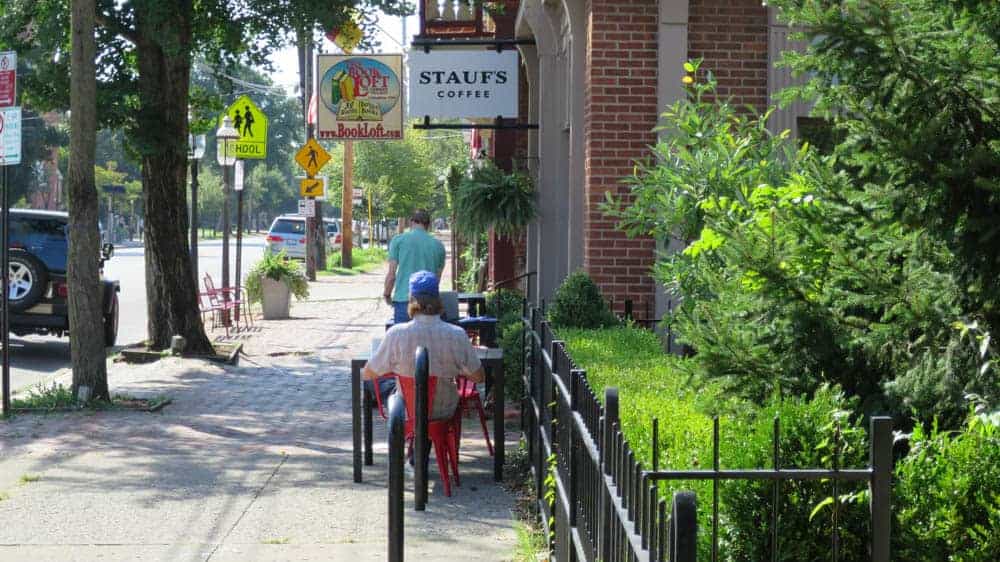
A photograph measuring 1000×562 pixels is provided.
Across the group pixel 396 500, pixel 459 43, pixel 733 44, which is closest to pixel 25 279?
pixel 459 43

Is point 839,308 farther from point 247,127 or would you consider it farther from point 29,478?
point 247,127

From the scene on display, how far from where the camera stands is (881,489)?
3629mm

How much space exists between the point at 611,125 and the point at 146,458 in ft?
15.1

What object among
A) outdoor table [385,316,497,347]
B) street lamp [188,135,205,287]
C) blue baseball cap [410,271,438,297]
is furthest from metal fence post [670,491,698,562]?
street lamp [188,135,205,287]

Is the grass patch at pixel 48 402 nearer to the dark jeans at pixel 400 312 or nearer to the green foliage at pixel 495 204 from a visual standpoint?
the dark jeans at pixel 400 312

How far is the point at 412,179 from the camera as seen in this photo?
5634 cm

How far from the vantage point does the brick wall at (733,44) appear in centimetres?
1186

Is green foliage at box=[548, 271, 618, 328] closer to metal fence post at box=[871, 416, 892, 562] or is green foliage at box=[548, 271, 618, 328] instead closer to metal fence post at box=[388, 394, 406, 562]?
metal fence post at box=[388, 394, 406, 562]

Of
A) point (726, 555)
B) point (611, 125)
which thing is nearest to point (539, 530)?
point (726, 555)

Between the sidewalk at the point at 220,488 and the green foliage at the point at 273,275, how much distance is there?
10.7 m

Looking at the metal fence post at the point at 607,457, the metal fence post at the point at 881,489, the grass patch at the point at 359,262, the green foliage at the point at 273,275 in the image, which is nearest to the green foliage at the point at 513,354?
the metal fence post at the point at 607,457

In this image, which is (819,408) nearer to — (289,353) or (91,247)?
(91,247)

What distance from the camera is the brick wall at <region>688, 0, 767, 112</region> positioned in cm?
1186

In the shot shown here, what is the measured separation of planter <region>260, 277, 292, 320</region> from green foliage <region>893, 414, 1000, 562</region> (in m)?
22.5
